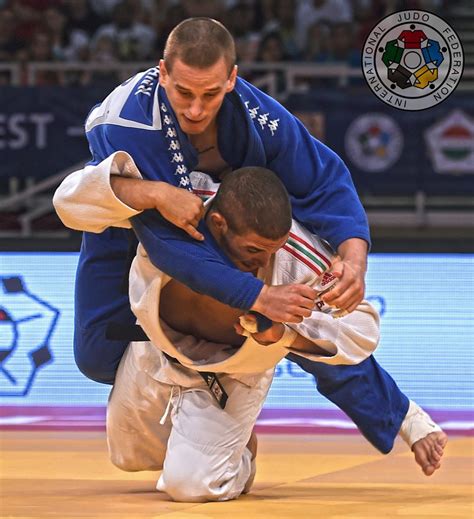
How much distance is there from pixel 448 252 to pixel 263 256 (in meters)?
2.60

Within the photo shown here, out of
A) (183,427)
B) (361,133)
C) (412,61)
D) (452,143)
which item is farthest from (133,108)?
(452,143)

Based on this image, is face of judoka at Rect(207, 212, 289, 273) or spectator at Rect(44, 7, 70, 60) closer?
face of judoka at Rect(207, 212, 289, 273)

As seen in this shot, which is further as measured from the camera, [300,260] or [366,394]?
[366,394]

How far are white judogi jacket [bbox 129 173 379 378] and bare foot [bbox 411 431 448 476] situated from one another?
0.36 meters

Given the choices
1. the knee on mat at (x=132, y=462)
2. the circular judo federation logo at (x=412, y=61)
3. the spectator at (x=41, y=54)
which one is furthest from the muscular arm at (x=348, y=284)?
the spectator at (x=41, y=54)

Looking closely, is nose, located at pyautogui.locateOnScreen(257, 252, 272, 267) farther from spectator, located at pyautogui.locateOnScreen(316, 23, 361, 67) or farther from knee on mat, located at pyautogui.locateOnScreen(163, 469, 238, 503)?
spectator, located at pyautogui.locateOnScreen(316, 23, 361, 67)

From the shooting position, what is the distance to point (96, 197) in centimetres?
290

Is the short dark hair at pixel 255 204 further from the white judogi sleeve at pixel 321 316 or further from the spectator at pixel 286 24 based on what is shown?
the spectator at pixel 286 24

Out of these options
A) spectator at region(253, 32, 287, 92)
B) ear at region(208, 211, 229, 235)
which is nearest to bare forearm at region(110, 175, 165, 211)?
ear at region(208, 211, 229, 235)

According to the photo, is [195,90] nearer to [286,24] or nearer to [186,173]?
[186,173]

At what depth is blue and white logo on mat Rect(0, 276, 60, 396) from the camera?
5.20 metres

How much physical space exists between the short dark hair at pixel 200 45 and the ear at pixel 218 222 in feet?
1.20

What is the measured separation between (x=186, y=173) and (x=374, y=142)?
14.2 ft

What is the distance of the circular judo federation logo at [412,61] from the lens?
19.2 feet
